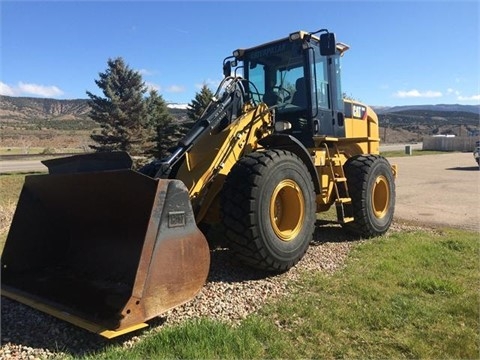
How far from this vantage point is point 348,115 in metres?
7.70

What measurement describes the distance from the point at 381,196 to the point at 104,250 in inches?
196

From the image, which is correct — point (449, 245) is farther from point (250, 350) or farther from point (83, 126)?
point (83, 126)

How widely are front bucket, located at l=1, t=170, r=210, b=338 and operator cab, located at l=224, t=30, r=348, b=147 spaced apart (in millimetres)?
2563

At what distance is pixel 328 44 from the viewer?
6020 mm

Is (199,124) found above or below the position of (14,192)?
above

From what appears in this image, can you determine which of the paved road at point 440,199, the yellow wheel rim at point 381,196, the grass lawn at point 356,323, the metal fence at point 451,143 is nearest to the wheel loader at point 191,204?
the grass lawn at point 356,323

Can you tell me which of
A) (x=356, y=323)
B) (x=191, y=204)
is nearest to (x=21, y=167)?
(x=191, y=204)

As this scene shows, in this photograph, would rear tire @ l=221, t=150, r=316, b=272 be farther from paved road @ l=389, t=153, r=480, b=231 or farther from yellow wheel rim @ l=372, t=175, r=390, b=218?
paved road @ l=389, t=153, r=480, b=231

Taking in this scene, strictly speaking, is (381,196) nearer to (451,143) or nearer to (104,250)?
(104,250)

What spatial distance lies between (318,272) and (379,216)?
2626 millimetres

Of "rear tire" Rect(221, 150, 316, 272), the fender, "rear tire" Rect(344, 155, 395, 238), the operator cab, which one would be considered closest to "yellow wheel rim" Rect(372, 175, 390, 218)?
"rear tire" Rect(344, 155, 395, 238)

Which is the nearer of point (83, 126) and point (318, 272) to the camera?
point (318, 272)

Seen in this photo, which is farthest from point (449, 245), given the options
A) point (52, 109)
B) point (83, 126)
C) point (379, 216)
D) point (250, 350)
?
point (52, 109)

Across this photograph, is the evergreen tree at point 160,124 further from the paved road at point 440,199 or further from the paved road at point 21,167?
the paved road at point 440,199
